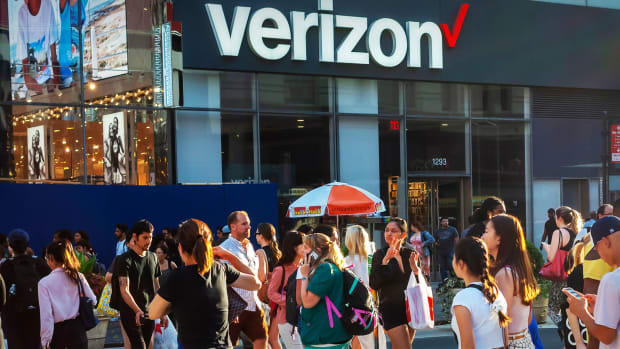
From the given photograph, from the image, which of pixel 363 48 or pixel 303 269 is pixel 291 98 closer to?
pixel 363 48

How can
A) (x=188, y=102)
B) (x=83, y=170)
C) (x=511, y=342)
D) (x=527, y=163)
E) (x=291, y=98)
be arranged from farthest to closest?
(x=527, y=163), (x=291, y=98), (x=188, y=102), (x=83, y=170), (x=511, y=342)

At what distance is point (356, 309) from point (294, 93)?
41.2ft

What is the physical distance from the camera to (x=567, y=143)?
2117 centimetres

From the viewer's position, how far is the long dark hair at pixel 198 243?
5.16m

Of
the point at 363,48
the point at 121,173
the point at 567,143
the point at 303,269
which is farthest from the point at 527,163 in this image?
the point at 303,269

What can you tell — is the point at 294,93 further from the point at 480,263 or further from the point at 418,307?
the point at 480,263

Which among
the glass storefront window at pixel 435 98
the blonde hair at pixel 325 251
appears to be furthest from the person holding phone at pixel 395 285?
the glass storefront window at pixel 435 98

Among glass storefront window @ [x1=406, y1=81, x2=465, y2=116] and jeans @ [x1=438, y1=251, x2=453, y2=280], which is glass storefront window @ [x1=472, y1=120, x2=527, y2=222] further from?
jeans @ [x1=438, y1=251, x2=453, y2=280]

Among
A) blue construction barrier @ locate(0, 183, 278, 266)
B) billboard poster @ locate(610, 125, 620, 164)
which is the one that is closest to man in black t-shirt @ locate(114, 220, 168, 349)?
blue construction barrier @ locate(0, 183, 278, 266)

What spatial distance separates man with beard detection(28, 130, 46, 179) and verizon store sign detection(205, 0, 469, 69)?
14.8 ft

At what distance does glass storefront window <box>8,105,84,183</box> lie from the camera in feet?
49.8

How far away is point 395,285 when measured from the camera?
8.09 metres

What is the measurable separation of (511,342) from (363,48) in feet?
46.4

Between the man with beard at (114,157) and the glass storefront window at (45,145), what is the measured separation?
534 mm
